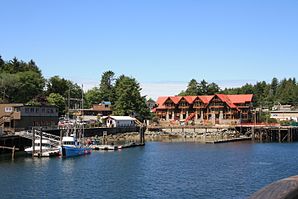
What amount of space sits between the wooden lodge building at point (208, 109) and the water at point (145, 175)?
165 feet

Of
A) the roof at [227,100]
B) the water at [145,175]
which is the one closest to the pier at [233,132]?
the roof at [227,100]

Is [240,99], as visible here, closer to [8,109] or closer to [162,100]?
[162,100]

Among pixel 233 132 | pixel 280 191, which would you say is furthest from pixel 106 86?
pixel 280 191

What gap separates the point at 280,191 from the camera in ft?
10.8

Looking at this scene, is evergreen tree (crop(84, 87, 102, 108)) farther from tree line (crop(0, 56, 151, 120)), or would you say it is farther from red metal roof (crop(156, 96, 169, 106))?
red metal roof (crop(156, 96, 169, 106))

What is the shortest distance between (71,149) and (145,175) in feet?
66.0

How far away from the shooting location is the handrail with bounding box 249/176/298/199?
323 centimetres

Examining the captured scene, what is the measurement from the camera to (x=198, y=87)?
504 ft

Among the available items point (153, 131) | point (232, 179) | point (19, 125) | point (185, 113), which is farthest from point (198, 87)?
point (232, 179)

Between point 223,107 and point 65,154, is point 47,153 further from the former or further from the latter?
point 223,107

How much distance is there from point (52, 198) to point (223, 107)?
295 ft

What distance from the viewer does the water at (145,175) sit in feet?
117

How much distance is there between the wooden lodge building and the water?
50436 mm

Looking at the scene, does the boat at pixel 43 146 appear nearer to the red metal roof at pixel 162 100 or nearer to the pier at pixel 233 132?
the pier at pixel 233 132
